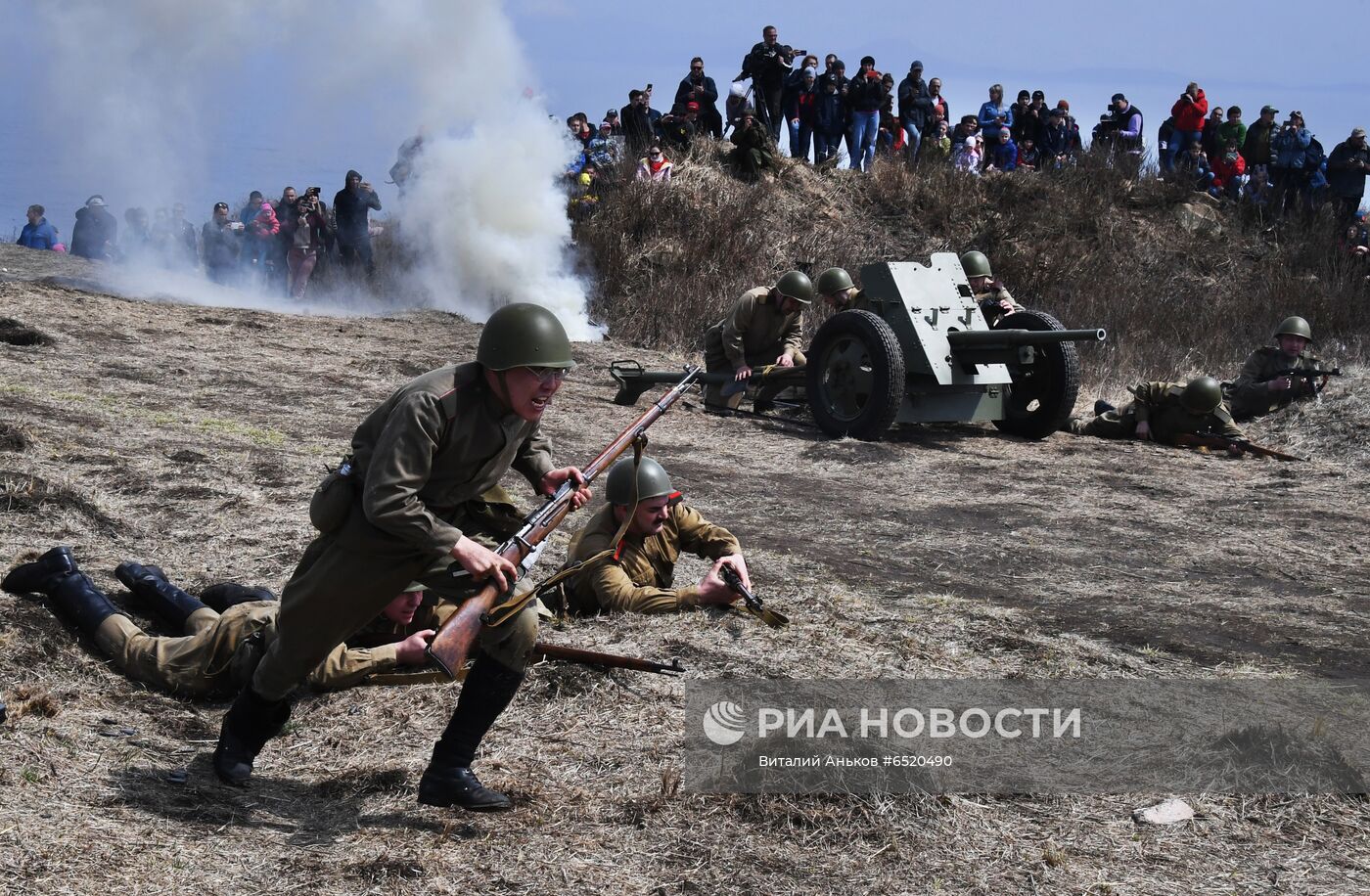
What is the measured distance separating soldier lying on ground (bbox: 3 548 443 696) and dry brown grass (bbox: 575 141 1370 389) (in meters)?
12.7

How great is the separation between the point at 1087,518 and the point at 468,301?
40.7 ft

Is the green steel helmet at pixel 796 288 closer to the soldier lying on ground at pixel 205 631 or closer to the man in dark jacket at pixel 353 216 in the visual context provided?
the soldier lying on ground at pixel 205 631

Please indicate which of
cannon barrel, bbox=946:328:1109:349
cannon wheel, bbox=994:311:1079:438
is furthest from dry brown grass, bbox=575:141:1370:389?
cannon barrel, bbox=946:328:1109:349

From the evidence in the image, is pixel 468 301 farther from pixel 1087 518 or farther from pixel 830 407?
pixel 1087 518

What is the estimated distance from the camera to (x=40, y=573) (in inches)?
215

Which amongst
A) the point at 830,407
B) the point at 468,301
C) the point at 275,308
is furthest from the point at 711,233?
the point at 830,407

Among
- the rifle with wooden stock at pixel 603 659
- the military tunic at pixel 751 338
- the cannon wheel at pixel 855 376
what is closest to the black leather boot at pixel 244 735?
the rifle with wooden stock at pixel 603 659

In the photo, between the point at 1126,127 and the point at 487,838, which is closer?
the point at 487,838

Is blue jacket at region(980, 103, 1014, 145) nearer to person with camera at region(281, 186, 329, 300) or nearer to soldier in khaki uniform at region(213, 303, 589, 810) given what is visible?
person with camera at region(281, 186, 329, 300)

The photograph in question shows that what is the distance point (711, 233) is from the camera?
20828 mm

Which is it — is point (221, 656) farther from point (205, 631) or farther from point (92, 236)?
point (92, 236)

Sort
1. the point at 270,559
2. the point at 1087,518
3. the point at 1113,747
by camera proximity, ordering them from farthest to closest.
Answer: the point at 1087,518 < the point at 270,559 < the point at 1113,747

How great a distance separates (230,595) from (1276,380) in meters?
10.2

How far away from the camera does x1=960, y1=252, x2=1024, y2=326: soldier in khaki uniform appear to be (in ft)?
43.0
